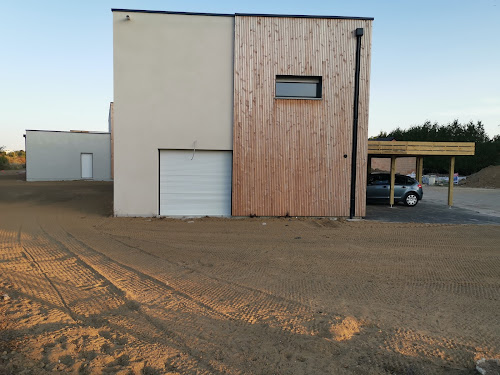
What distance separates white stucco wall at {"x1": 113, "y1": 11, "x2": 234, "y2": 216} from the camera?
12453mm

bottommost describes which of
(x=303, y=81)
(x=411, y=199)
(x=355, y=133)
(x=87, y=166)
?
(x=411, y=199)

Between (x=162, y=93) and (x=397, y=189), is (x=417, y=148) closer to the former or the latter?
(x=397, y=189)

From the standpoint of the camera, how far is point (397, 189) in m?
17.3

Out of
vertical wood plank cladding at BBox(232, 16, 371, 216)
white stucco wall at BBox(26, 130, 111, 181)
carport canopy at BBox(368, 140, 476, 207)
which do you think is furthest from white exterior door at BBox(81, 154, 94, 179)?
carport canopy at BBox(368, 140, 476, 207)

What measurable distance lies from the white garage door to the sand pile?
32176 millimetres

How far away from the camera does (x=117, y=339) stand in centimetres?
373

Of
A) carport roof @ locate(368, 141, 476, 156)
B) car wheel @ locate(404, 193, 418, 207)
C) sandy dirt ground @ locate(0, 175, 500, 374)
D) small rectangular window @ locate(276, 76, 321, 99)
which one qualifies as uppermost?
small rectangular window @ locate(276, 76, 321, 99)

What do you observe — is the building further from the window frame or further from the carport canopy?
the carport canopy

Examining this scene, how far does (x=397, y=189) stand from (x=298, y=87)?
25.2 ft

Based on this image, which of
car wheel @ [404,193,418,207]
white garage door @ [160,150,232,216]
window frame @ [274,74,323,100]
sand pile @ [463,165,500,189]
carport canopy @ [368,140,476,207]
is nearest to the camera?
window frame @ [274,74,323,100]

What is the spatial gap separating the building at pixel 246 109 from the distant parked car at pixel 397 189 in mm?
5156

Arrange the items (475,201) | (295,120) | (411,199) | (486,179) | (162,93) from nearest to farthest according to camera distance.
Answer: (162,93), (295,120), (411,199), (475,201), (486,179)

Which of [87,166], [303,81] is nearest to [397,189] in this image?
[303,81]

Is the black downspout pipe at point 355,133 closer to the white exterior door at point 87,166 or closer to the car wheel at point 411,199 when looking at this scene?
the car wheel at point 411,199
